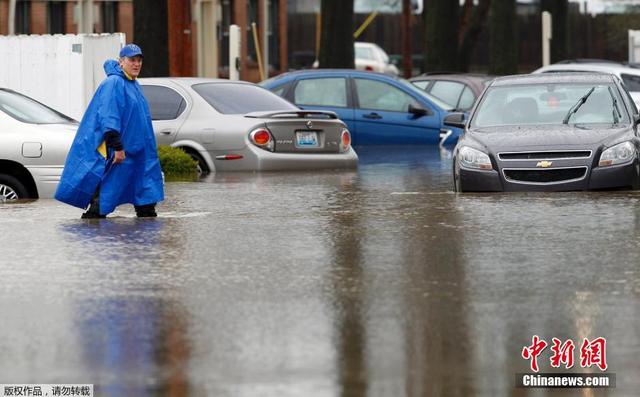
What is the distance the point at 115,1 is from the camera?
43.8m

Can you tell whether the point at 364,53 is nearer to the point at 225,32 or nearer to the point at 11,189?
the point at 225,32

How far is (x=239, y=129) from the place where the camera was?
20.3 meters

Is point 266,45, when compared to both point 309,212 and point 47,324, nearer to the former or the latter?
point 309,212

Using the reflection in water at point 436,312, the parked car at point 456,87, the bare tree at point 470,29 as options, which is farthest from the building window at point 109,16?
the reflection in water at point 436,312

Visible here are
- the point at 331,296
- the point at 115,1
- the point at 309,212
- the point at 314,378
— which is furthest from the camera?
the point at 115,1

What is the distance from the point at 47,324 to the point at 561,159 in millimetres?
7437

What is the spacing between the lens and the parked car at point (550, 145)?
51.5 feet

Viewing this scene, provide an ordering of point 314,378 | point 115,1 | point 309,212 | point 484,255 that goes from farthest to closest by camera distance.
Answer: point 115,1 < point 309,212 < point 484,255 < point 314,378

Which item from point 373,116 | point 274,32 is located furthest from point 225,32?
point 373,116

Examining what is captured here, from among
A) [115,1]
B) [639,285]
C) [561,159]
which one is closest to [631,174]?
[561,159]

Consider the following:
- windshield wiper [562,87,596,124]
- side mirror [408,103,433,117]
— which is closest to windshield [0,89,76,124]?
windshield wiper [562,87,596,124]

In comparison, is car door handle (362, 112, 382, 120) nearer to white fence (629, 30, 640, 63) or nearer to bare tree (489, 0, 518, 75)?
bare tree (489, 0, 518, 75)

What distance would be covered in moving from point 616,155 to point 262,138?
5.70 meters

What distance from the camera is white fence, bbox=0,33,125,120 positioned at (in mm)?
21938
